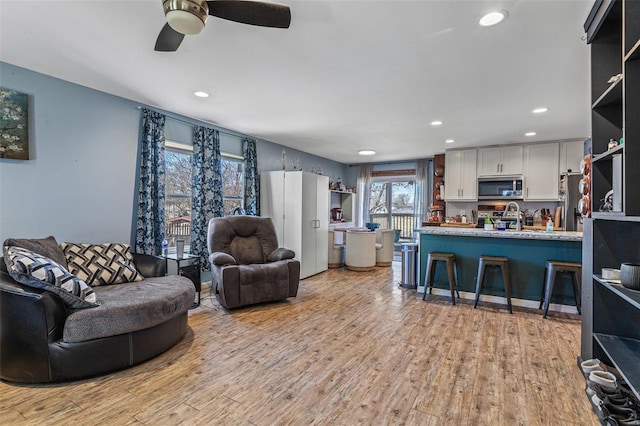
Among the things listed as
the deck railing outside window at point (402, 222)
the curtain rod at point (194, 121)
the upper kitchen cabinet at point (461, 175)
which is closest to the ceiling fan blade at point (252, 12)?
the curtain rod at point (194, 121)

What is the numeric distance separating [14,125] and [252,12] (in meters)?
2.63

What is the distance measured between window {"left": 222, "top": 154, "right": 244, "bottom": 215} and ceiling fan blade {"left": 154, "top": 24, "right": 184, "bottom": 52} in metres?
2.96

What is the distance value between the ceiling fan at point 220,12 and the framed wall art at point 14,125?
2.22 meters

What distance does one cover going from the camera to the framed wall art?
2729mm

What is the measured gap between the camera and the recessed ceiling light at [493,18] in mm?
1940

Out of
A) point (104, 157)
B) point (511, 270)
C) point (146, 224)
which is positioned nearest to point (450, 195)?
point (511, 270)

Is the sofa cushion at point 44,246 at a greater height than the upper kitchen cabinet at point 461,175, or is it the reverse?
the upper kitchen cabinet at point 461,175

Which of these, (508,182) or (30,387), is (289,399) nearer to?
(30,387)

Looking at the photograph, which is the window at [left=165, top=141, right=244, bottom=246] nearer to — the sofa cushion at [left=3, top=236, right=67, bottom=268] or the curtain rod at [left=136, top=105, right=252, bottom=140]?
the curtain rod at [left=136, top=105, right=252, bottom=140]

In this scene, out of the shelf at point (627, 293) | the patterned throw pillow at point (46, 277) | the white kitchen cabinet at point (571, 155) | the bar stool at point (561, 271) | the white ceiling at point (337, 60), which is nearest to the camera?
the shelf at point (627, 293)

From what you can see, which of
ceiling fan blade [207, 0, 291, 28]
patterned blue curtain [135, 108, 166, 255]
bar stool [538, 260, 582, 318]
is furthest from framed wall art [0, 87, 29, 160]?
bar stool [538, 260, 582, 318]

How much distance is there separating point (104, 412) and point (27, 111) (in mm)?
2745

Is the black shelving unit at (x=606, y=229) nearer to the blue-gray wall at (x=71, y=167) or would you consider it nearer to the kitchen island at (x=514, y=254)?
the kitchen island at (x=514, y=254)

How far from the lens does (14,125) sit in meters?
2.79
